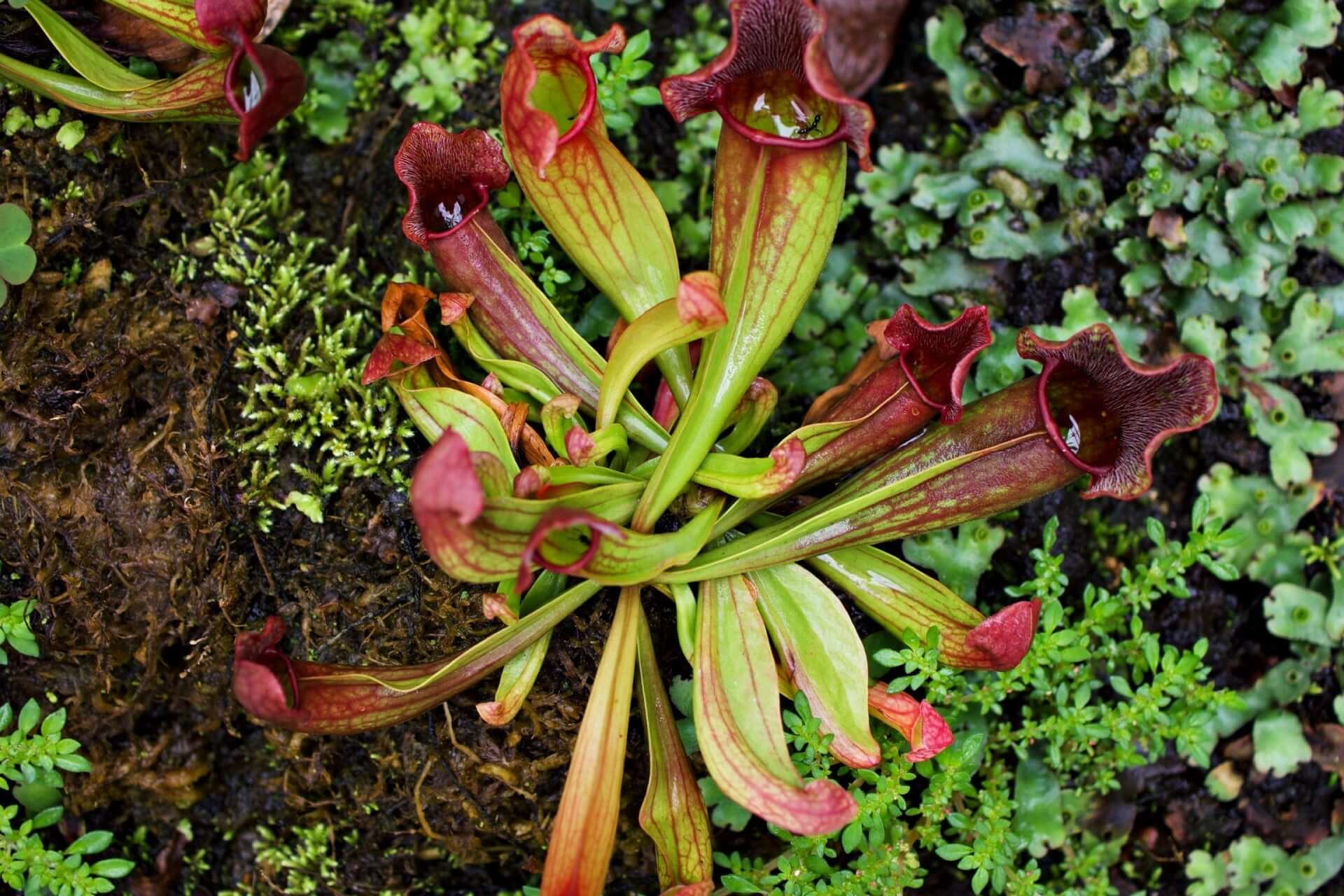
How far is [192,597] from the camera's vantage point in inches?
98.3

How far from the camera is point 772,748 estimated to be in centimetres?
214

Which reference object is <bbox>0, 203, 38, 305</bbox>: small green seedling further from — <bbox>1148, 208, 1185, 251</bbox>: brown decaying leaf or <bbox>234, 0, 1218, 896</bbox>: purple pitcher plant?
<bbox>1148, 208, 1185, 251</bbox>: brown decaying leaf

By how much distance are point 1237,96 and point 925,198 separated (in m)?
0.96

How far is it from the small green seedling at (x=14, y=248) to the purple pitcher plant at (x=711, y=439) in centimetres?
92

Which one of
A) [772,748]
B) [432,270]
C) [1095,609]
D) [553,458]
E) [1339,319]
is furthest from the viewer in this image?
[1339,319]

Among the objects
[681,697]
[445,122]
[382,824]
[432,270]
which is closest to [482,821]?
[382,824]

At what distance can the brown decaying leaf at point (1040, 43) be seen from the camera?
3031 mm

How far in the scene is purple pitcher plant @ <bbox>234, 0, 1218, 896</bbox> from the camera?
2119 mm

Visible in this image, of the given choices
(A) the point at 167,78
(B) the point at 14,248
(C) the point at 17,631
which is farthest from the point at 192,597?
(A) the point at 167,78

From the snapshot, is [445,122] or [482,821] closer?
[482,821]

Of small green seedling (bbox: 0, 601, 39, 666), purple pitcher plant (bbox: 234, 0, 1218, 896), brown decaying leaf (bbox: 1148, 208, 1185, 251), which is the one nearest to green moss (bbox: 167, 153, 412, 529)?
purple pitcher plant (bbox: 234, 0, 1218, 896)

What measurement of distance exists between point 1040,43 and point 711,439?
71.0 inches

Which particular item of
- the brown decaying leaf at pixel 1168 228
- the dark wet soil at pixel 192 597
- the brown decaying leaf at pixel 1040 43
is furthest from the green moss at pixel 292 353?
the brown decaying leaf at pixel 1168 228

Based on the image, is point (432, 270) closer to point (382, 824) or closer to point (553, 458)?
point (553, 458)
